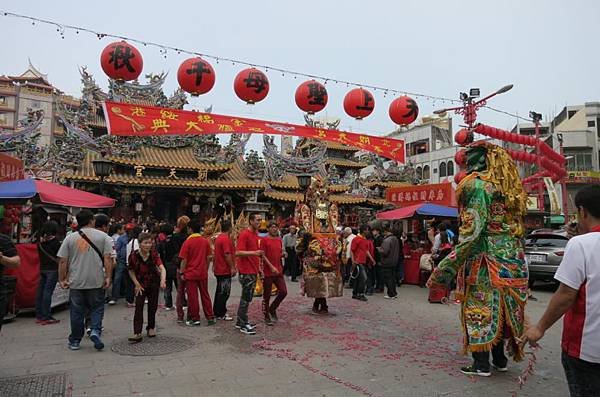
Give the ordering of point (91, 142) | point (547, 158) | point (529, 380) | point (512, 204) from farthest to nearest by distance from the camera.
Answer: point (547, 158) → point (91, 142) → point (512, 204) → point (529, 380)

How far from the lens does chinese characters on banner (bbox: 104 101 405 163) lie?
9766mm

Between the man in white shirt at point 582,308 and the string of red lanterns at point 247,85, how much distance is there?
29.7 ft

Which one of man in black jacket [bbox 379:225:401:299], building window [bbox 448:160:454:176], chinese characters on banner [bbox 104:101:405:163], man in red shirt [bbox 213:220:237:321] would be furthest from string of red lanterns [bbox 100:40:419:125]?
building window [bbox 448:160:454:176]

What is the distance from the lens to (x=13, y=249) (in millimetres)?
3574

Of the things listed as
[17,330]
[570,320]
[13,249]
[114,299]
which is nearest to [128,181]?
[114,299]

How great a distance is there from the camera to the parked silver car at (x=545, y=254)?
9.19 meters

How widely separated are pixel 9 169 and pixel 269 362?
6.74 metres

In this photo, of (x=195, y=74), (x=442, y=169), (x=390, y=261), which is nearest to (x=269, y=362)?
(x=390, y=261)

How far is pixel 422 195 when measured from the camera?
13141 millimetres

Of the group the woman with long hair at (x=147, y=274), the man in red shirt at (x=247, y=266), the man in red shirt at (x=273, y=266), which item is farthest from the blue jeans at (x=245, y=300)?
the woman with long hair at (x=147, y=274)

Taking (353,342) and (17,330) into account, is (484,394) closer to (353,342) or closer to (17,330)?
(353,342)

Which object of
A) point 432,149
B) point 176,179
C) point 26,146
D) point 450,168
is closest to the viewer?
point 176,179

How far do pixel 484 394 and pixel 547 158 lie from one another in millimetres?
20478

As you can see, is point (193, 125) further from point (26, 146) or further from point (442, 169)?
point (442, 169)
